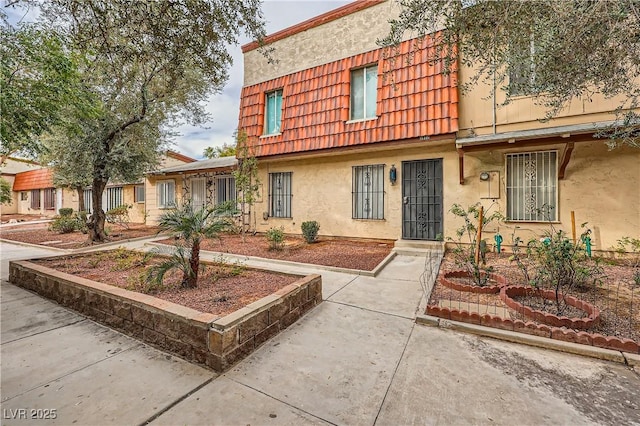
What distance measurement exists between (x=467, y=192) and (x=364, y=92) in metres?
4.10

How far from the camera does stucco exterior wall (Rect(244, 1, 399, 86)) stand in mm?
7703

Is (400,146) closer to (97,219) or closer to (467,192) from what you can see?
(467,192)

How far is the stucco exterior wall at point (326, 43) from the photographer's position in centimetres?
770

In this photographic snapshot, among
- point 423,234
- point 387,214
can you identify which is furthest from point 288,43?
point 423,234

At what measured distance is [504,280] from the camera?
4.11 meters

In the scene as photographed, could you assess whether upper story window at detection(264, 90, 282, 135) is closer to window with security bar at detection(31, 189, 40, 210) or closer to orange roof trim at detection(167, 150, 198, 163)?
orange roof trim at detection(167, 150, 198, 163)

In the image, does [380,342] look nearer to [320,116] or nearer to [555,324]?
[555,324]

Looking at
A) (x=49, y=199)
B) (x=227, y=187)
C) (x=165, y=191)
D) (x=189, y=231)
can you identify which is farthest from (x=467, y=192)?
(x=49, y=199)

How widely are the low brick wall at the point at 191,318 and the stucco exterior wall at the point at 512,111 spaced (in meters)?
5.69

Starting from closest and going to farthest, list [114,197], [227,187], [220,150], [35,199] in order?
[227,187] < [114,197] < [35,199] < [220,150]

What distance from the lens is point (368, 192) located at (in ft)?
26.7

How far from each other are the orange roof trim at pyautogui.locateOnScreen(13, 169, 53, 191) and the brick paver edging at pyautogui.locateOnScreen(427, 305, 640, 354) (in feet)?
89.6

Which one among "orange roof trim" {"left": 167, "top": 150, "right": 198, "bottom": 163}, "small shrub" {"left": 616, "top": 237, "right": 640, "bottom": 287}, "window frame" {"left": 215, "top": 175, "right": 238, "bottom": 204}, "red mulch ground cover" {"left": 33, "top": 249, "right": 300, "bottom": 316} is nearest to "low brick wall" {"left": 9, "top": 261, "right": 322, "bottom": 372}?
"red mulch ground cover" {"left": 33, "top": 249, "right": 300, "bottom": 316}

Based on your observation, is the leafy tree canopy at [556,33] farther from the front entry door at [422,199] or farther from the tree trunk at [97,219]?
the tree trunk at [97,219]
